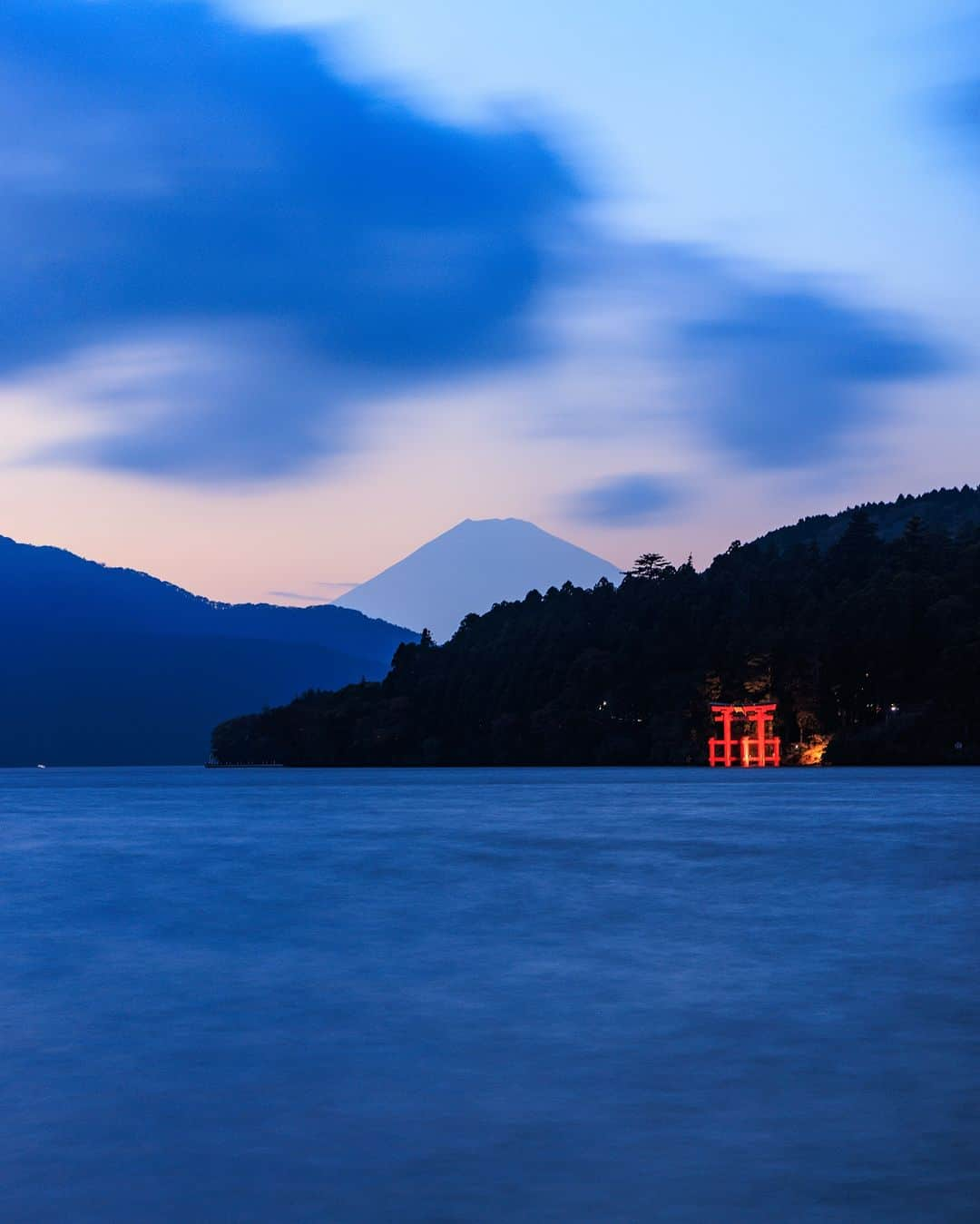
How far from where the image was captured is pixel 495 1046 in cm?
1780

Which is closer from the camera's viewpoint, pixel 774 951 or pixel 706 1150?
pixel 706 1150

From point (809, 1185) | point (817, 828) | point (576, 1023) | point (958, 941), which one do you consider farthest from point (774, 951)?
point (817, 828)

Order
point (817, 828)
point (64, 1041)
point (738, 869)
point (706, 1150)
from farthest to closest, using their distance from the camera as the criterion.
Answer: point (817, 828)
point (738, 869)
point (64, 1041)
point (706, 1150)

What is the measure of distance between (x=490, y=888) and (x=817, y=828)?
33.9 m

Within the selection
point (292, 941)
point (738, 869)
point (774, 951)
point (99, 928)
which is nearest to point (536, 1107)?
point (774, 951)

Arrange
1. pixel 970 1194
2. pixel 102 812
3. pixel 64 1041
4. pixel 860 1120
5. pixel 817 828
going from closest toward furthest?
pixel 970 1194 → pixel 860 1120 → pixel 64 1041 → pixel 817 828 → pixel 102 812

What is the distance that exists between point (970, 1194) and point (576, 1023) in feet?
27.0

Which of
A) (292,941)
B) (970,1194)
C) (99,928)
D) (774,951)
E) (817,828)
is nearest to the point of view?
(970,1194)

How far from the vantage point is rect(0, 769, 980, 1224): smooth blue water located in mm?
11805

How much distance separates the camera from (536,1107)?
47.4ft

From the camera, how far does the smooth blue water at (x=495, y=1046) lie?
1180 cm

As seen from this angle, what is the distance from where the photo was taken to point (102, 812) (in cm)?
10681

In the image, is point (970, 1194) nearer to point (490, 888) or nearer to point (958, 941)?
point (958, 941)

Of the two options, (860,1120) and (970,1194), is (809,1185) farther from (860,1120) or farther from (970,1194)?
(860,1120)
